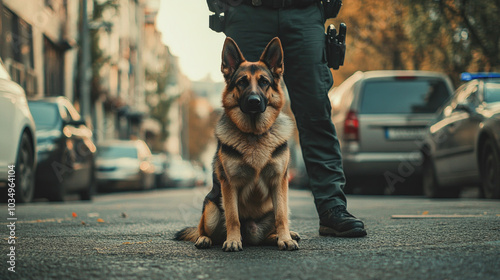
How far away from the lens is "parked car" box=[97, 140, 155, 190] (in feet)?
59.7

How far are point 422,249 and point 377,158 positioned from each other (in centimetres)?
741

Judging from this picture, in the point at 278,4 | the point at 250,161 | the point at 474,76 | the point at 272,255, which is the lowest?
the point at 272,255

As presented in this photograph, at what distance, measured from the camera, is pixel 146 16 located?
58.5 m

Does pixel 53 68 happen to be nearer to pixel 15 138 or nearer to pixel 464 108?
pixel 15 138

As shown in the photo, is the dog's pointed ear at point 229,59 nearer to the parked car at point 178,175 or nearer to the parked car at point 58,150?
the parked car at point 58,150

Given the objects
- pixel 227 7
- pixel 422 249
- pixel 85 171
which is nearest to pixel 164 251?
pixel 422 249

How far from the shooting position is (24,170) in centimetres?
800

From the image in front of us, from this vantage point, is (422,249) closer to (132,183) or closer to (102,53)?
(132,183)

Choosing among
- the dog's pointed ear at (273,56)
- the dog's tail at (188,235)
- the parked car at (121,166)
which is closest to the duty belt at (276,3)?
the dog's pointed ear at (273,56)

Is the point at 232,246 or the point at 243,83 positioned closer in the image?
the point at 232,246

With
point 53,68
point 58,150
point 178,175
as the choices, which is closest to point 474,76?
point 58,150

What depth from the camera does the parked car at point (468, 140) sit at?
812cm

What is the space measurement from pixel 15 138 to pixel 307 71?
3.95 metres

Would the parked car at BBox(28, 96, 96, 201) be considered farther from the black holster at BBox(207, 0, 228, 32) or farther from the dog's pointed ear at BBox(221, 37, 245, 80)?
the dog's pointed ear at BBox(221, 37, 245, 80)
